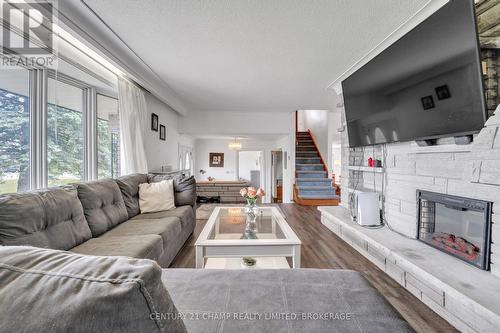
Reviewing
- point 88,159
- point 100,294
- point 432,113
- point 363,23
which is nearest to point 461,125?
point 432,113

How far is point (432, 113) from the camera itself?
1.70 m

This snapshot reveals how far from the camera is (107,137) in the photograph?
312 centimetres

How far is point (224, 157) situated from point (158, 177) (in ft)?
18.8

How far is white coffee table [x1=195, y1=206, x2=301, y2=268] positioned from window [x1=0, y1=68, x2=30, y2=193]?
172 centimetres

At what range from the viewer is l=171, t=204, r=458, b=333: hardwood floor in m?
1.56

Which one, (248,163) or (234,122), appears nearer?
(234,122)

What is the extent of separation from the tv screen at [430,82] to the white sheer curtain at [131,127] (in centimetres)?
313

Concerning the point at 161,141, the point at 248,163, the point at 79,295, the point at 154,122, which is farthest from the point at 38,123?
the point at 248,163

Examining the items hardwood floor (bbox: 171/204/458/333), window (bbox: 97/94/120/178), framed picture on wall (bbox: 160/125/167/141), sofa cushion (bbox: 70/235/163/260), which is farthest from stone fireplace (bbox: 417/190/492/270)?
framed picture on wall (bbox: 160/125/167/141)

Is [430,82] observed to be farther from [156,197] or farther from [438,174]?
[156,197]

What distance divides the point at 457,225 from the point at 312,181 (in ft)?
13.1

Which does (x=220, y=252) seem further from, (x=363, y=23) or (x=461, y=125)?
(x=363, y=23)

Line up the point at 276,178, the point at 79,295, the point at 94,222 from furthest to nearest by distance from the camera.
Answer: the point at 276,178 → the point at 94,222 → the point at 79,295

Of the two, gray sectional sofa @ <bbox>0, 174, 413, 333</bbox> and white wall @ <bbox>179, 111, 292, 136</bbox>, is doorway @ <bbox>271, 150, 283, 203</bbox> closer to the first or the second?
white wall @ <bbox>179, 111, 292, 136</bbox>
